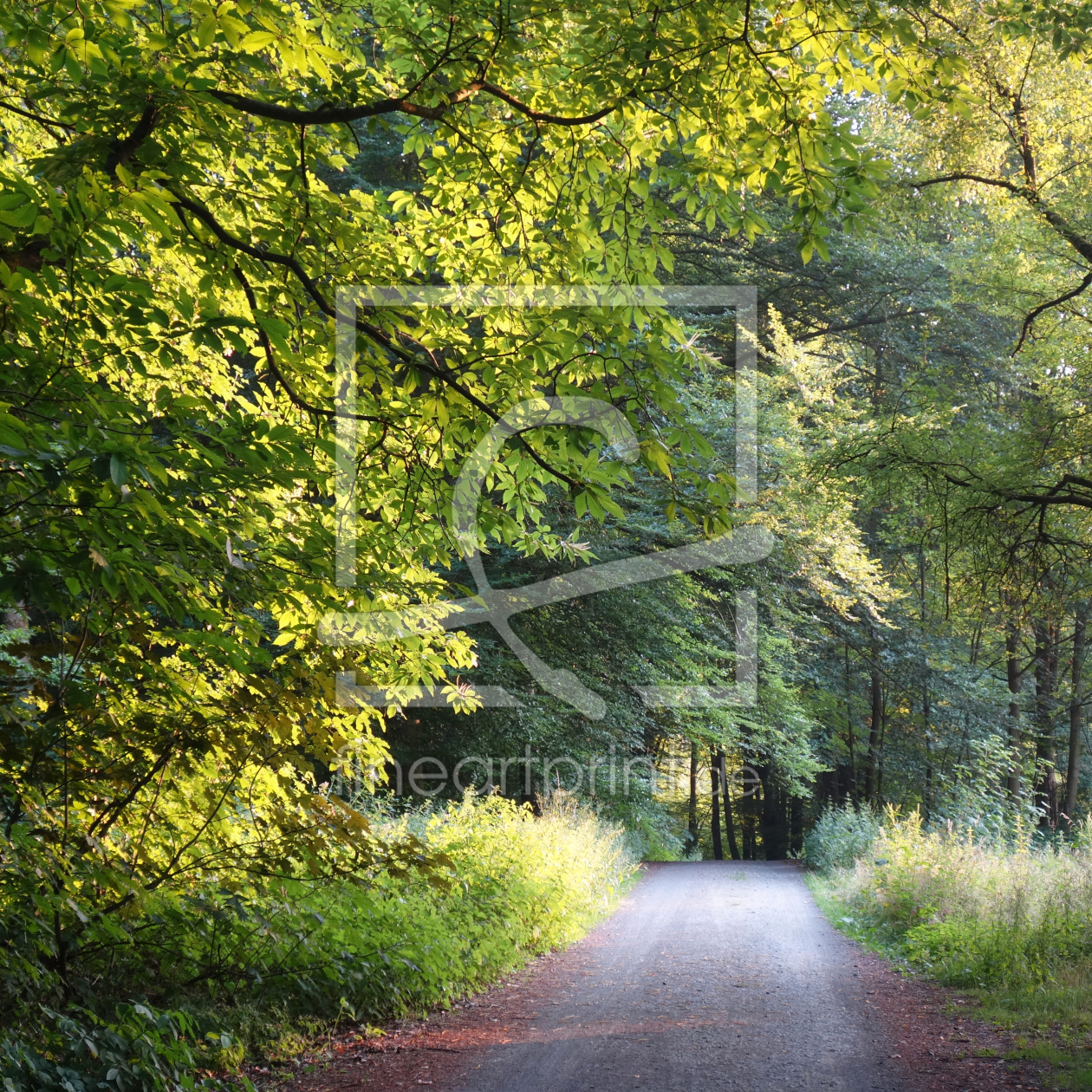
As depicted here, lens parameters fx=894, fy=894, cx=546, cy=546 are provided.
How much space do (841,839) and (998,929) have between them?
10958mm

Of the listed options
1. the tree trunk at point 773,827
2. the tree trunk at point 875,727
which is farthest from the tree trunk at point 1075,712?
the tree trunk at point 773,827

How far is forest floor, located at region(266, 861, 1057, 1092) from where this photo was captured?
5.68 m

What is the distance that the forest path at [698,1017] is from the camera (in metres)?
5.77

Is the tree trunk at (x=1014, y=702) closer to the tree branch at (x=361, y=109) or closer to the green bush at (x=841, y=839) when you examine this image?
the green bush at (x=841, y=839)

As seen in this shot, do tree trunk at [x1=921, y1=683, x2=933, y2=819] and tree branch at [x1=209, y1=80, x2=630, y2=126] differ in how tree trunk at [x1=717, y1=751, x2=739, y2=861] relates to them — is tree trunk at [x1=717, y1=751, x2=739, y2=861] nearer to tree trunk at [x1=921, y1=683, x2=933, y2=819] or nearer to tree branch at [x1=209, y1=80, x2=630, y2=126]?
tree trunk at [x1=921, y1=683, x2=933, y2=819]

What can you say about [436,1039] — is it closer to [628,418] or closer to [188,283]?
[628,418]

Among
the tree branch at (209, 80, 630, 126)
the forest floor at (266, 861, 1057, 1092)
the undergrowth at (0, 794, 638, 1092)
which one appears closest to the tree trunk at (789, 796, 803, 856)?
the forest floor at (266, 861, 1057, 1092)

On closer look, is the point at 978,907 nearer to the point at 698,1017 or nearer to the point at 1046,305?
the point at 698,1017

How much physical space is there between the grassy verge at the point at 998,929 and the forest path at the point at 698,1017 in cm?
73

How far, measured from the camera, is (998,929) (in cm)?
881

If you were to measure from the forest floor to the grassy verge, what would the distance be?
254 mm

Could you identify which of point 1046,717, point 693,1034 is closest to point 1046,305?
point 693,1034

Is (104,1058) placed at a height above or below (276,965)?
above

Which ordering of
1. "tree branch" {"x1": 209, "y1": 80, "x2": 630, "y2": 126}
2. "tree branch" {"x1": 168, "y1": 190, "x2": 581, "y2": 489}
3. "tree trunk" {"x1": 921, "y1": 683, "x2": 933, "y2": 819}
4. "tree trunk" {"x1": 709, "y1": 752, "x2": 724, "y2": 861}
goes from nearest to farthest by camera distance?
"tree branch" {"x1": 209, "y1": 80, "x2": 630, "y2": 126} → "tree branch" {"x1": 168, "y1": 190, "x2": 581, "y2": 489} → "tree trunk" {"x1": 921, "y1": 683, "x2": 933, "y2": 819} → "tree trunk" {"x1": 709, "y1": 752, "x2": 724, "y2": 861}
